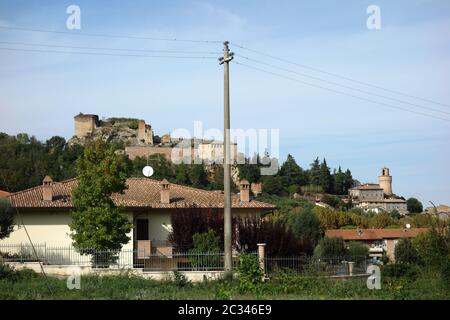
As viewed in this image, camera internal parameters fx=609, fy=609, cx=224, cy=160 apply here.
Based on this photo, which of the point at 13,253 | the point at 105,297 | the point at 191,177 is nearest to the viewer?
the point at 105,297

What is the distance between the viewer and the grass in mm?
14211

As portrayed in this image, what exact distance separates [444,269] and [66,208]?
2129cm

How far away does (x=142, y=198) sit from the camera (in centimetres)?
3444

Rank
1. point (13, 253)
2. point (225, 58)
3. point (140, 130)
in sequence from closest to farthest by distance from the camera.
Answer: point (225, 58), point (13, 253), point (140, 130)

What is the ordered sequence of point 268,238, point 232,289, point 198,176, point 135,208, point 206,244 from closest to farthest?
point 232,289
point 206,244
point 268,238
point 135,208
point 198,176

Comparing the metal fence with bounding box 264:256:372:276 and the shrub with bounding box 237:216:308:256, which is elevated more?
the shrub with bounding box 237:216:308:256

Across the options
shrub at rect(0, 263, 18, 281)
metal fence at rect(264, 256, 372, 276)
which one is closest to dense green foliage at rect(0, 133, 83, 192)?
shrub at rect(0, 263, 18, 281)

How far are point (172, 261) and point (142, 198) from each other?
332 inches

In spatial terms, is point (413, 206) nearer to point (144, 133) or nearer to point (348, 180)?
point (348, 180)

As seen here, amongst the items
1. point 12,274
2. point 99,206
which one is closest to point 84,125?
point 99,206

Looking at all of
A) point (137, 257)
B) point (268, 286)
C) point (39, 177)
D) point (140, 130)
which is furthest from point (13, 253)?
point (140, 130)

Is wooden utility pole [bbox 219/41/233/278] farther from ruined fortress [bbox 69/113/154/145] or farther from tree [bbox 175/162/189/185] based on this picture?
ruined fortress [bbox 69/113/154/145]
